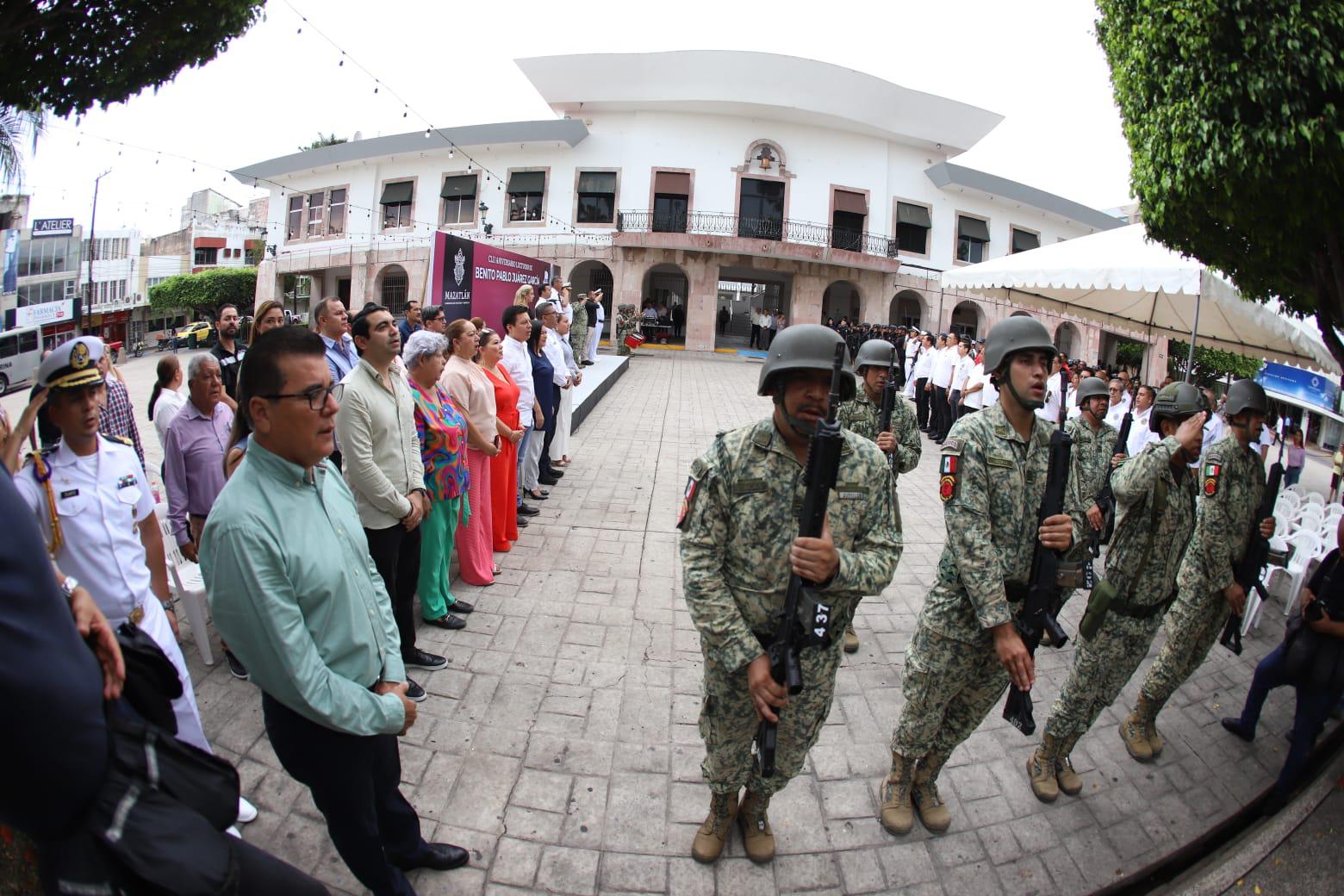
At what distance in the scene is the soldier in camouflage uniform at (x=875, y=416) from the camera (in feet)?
14.4

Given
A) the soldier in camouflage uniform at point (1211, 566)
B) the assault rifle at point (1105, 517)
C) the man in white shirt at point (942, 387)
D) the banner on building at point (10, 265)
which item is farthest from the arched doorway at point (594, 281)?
the soldier in camouflage uniform at point (1211, 566)

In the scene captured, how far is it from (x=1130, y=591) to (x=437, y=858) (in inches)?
127

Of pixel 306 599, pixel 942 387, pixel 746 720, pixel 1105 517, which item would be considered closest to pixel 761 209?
pixel 942 387

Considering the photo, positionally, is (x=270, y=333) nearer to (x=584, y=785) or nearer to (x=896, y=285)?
(x=584, y=785)

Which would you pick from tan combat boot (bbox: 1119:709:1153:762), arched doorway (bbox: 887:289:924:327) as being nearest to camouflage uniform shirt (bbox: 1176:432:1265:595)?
tan combat boot (bbox: 1119:709:1153:762)

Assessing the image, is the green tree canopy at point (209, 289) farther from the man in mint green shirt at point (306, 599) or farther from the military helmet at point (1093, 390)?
the man in mint green shirt at point (306, 599)

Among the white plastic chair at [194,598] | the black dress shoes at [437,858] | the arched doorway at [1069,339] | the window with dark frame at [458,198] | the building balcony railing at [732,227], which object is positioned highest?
the window with dark frame at [458,198]

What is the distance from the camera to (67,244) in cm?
3111

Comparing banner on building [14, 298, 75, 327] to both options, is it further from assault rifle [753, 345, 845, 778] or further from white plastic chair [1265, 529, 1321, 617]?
white plastic chair [1265, 529, 1321, 617]

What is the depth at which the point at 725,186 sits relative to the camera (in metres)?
26.5

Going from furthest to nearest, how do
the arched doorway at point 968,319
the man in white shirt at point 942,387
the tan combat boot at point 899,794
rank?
1. the arched doorway at point 968,319
2. the man in white shirt at point 942,387
3. the tan combat boot at point 899,794

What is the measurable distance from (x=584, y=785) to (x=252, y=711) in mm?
1717

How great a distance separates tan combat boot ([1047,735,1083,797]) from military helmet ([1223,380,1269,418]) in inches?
76.5

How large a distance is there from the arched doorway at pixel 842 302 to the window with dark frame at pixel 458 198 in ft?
49.4
